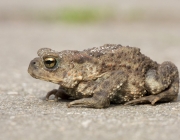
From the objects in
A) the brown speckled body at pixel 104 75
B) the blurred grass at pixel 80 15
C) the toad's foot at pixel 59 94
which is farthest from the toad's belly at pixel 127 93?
the blurred grass at pixel 80 15

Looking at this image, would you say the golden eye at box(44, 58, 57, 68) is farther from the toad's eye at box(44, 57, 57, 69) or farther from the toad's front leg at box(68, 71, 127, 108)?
the toad's front leg at box(68, 71, 127, 108)

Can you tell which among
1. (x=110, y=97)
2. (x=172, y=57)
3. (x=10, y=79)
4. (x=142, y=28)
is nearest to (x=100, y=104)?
(x=110, y=97)

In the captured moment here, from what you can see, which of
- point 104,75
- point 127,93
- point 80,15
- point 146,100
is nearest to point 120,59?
point 104,75

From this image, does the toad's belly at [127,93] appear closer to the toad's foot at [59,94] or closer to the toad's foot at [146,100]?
the toad's foot at [146,100]

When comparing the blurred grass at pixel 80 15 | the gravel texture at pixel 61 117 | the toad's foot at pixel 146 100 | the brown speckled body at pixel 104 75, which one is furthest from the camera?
the blurred grass at pixel 80 15

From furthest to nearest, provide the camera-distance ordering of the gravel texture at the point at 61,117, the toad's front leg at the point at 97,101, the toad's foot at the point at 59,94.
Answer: the toad's foot at the point at 59,94 → the toad's front leg at the point at 97,101 → the gravel texture at the point at 61,117

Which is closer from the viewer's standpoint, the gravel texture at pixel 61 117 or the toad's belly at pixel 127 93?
the gravel texture at pixel 61 117

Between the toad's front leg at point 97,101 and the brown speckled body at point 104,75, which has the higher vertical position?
the brown speckled body at point 104,75

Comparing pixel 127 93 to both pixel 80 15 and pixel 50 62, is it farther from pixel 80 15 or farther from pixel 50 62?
pixel 80 15

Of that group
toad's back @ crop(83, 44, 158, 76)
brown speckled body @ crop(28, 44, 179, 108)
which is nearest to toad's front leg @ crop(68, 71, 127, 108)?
brown speckled body @ crop(28, 44, 179, 108)
